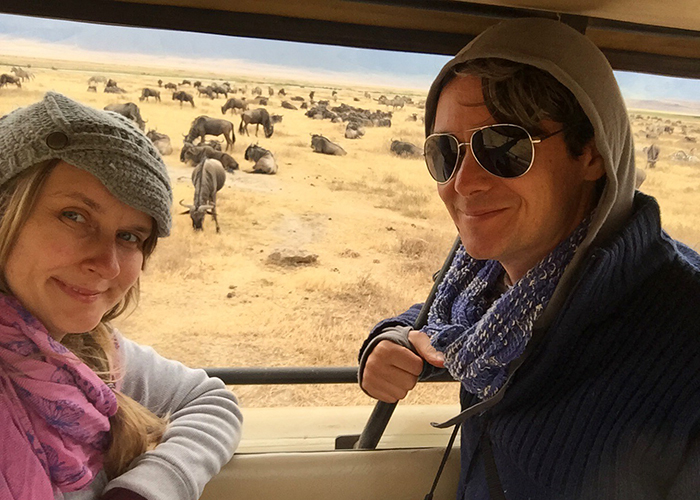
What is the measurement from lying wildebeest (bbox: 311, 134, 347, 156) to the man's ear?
147 cm

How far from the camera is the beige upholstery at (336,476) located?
136 centimetres

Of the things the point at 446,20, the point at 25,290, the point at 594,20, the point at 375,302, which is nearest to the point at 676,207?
the point at 594,20

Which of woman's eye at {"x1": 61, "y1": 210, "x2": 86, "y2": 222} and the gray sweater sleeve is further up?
woman's eye at {"x1": 61, "y1": 210, "x2": 86, "y2": 222}

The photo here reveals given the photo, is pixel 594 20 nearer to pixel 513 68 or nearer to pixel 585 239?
pixel 513 68

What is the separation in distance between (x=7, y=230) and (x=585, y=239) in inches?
38.7

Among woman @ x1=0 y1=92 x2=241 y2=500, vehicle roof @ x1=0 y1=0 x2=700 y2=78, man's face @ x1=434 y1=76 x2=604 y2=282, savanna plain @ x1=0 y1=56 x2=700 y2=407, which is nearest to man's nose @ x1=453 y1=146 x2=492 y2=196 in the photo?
man's face @ x1=434 y1=76 x2=604 y2=282

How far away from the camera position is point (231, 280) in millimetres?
3008

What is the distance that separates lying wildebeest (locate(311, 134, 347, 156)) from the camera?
7.78ft

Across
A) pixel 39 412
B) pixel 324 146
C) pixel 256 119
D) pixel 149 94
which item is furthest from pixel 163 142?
pixel 39 412

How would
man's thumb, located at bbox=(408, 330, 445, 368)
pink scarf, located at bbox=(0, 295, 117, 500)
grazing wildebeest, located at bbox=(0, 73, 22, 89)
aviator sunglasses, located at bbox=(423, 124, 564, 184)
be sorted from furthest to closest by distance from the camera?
grazing wildebeest, located at bbox=(0, 73, 22, 89) < man's thumb, located at bbox=(408, 330, 445, 368) < aviator sunglasses, located at bbox=(423, 124, 564, 184) < pink scarf, located at bbox=(0, 295, 117, 500)

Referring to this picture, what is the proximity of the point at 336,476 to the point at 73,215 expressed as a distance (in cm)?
93

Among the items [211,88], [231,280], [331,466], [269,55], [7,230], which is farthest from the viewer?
[231,280]

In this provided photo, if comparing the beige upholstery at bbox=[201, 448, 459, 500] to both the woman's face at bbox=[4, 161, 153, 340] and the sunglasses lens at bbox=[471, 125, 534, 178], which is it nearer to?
the woman's face at bbox=[4, 161, 153, 340]

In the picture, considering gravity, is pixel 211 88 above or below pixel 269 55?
below
